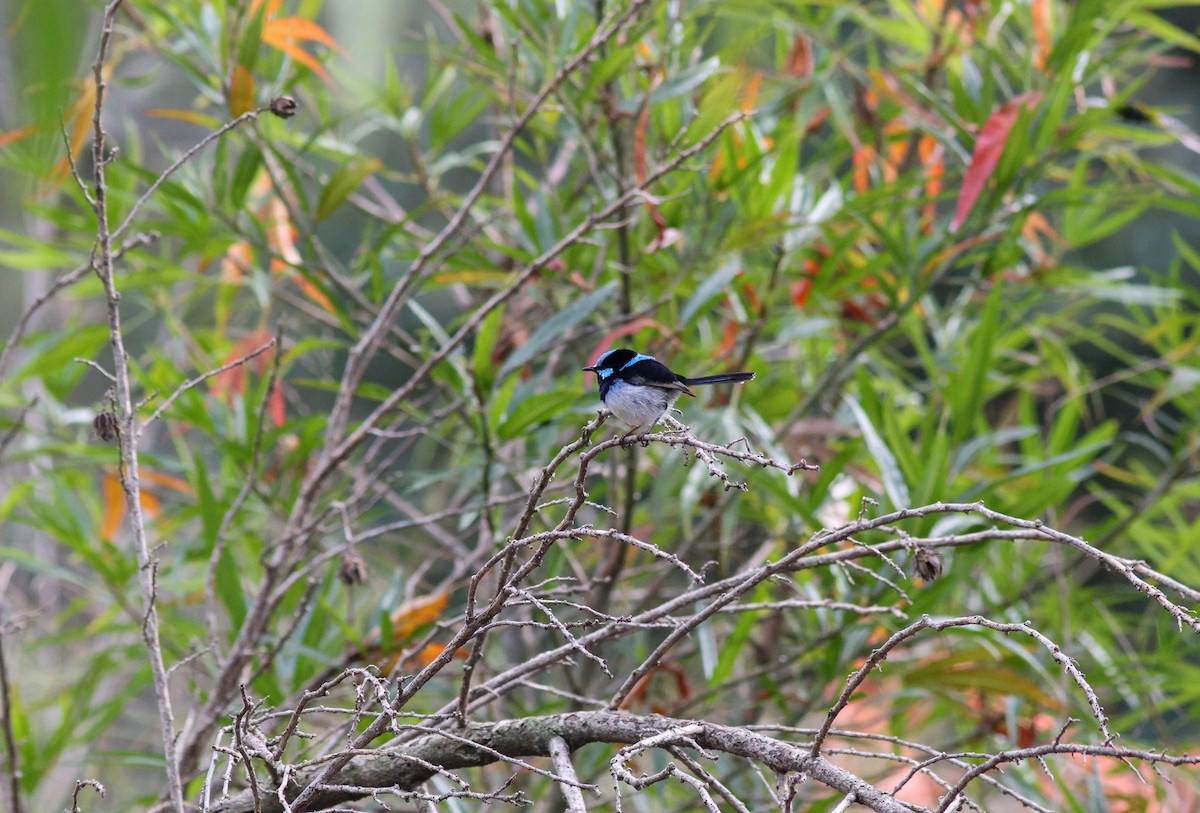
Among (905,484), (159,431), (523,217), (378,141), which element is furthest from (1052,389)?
(378,141)

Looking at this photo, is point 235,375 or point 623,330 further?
point 235,375

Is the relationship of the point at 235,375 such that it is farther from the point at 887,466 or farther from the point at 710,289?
the point at 887,466

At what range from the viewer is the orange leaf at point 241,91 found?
2.07 m

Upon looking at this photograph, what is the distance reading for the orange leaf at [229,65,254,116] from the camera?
2072mm

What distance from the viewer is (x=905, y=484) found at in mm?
2012

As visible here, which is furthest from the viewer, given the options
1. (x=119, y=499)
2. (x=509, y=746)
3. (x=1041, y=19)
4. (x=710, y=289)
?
(x=119, y=499)

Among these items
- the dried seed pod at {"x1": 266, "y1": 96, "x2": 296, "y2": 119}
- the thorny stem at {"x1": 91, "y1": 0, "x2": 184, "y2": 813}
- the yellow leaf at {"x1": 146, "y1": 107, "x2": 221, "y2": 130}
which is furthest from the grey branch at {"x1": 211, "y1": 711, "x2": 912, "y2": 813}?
the yellow leaf at {"x1": 146, "y1": 107, "x2": 221, "y2": 130}

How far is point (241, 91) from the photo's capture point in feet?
6.84

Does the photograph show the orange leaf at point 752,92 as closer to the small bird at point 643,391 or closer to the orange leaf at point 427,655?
the small bird at point 643,391

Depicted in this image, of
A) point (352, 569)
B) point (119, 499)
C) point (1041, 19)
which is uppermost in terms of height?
point (1041, 19)

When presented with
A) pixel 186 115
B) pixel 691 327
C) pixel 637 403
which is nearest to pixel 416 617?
pixel 637 403

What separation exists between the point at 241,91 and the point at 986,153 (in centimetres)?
132

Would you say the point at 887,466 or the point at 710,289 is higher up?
the point at 710,289

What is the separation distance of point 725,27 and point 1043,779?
231 cm
